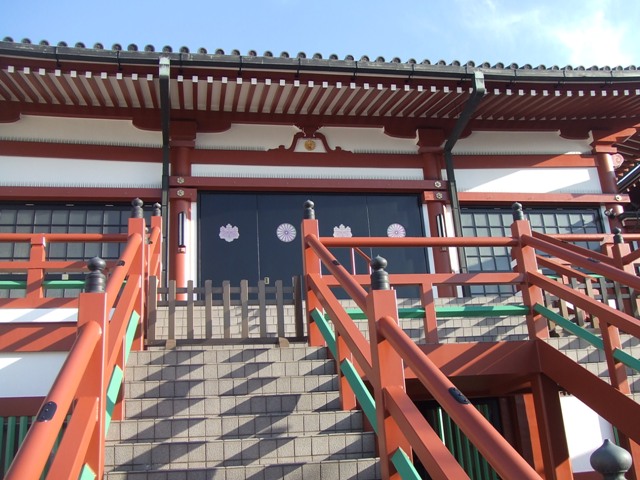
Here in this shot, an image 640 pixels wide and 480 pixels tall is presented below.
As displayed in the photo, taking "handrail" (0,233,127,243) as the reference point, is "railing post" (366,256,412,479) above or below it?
below

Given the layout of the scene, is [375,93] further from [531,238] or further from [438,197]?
[531,238]

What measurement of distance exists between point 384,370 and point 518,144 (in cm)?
841

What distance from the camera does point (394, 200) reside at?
11000mm

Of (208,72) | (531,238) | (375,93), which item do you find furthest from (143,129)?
(531,238)

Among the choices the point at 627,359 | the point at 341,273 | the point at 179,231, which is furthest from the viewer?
the point at 179,231

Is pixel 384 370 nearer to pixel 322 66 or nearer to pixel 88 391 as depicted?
pixel 88 391

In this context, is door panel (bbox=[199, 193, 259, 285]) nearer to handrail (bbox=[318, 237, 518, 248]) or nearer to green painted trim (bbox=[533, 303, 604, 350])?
handrail (bbox=[318, 237, 518, 248])

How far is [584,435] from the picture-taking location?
7.81 meters

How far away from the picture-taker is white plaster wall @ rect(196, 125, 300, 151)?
10.5 metres

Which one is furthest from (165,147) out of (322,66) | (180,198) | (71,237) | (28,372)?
(28,372)

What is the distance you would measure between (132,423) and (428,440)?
2.37m

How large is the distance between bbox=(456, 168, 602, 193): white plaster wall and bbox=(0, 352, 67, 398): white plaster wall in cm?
715

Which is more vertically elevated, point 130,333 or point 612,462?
point 130,333

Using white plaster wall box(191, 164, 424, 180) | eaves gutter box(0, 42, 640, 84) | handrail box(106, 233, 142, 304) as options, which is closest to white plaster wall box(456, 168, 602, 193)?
white plaster wall box(191, 164, 424, 180)
